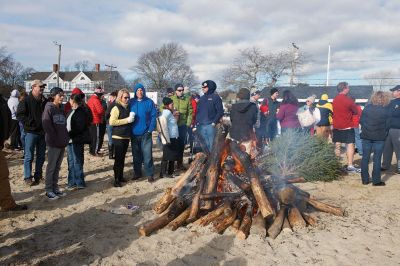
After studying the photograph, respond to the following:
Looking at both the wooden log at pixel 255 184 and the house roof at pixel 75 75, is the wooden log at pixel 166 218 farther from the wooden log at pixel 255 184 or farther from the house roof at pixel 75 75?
the house roof at pixel 75 75

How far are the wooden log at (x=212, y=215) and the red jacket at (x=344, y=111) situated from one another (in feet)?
15.4

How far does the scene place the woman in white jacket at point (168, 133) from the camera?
25.6 feet

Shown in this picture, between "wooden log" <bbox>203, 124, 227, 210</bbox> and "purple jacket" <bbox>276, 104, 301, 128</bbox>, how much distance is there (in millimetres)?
3818

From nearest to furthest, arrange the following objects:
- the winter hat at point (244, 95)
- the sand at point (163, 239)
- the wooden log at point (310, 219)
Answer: the sand at point (163, 239) < the wooden log at point (310, 219) < the winter hat at point (244, 95)

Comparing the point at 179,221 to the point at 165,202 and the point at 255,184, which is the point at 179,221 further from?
the point at 255,184

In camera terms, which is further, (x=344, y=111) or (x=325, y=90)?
(x=325, y=90)

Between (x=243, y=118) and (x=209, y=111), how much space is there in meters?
0.92

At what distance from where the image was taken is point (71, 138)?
22.5 ft

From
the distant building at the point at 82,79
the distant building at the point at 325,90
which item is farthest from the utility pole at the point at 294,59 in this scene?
the distant building at the point at 82,79

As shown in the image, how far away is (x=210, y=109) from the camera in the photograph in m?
8.41

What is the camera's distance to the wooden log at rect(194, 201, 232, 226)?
4953mm

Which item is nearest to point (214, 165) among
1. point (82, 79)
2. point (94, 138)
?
point (94, 138)

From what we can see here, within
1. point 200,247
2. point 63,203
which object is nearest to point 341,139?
point 200,247

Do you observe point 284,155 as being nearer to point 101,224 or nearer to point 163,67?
point 101,224
